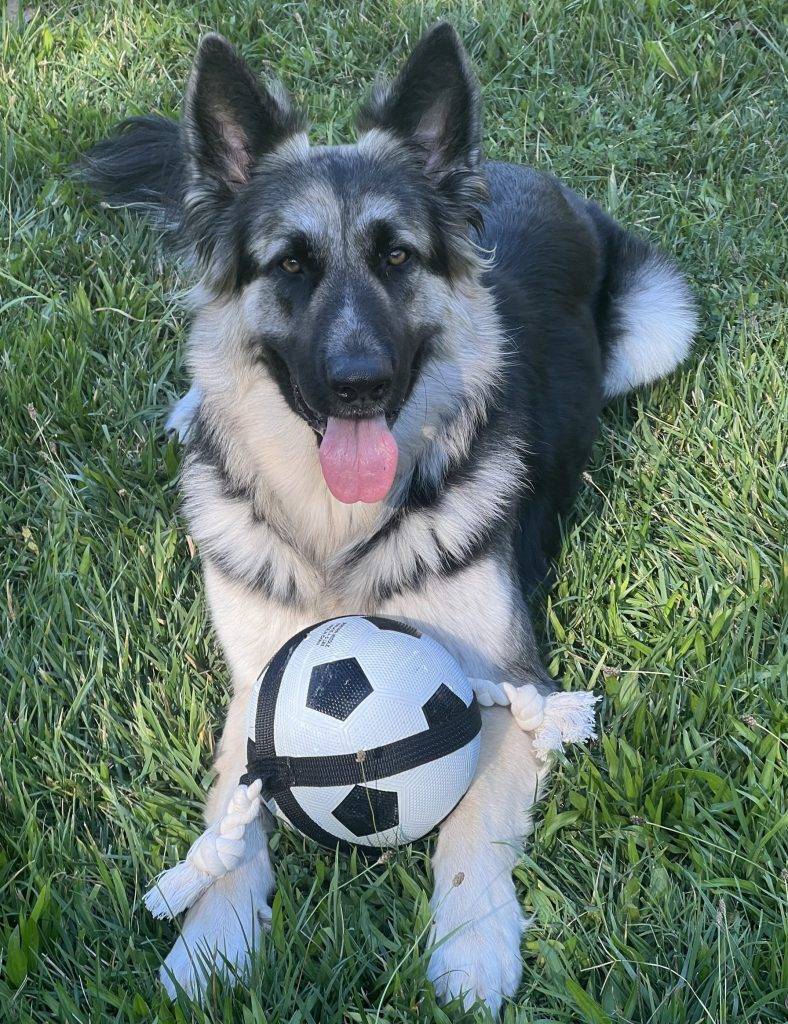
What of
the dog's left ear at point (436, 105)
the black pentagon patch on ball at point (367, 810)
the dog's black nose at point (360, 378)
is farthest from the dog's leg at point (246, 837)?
the dog's left ear at point (436, 105)

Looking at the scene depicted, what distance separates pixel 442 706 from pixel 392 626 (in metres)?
0.29

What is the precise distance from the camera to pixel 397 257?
3270mm

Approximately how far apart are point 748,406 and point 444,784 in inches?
91.2

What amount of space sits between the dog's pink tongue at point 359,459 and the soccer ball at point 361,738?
482 mm

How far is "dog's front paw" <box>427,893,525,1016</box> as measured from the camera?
2.49 metres

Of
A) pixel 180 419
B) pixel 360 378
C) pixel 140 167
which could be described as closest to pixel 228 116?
pixel 360 378

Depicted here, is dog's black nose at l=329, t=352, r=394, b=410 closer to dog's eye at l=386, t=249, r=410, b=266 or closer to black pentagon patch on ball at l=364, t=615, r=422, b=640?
dog's eye at l=386, t=249, r=410, b=266

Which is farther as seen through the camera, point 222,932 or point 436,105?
point 436,105

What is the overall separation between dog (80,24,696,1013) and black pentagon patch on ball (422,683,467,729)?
311mm

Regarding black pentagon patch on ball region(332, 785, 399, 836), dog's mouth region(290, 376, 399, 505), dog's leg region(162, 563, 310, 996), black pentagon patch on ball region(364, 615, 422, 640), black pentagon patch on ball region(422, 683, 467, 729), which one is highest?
dog's mouth region(290, 376, 399, 505)

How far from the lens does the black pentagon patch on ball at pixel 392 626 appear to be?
2.86 meters

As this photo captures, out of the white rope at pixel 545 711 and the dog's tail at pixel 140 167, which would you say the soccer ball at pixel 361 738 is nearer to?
the white rope at pixel 545 711

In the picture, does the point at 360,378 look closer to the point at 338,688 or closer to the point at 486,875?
the point at 338,688

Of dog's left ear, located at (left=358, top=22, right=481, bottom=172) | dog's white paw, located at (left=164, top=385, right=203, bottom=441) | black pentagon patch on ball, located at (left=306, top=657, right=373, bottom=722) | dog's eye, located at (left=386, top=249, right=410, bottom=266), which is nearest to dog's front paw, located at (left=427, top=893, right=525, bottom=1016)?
black pentagon patch on ball, located at (left=306, top=657, right=373, bottom=722)
